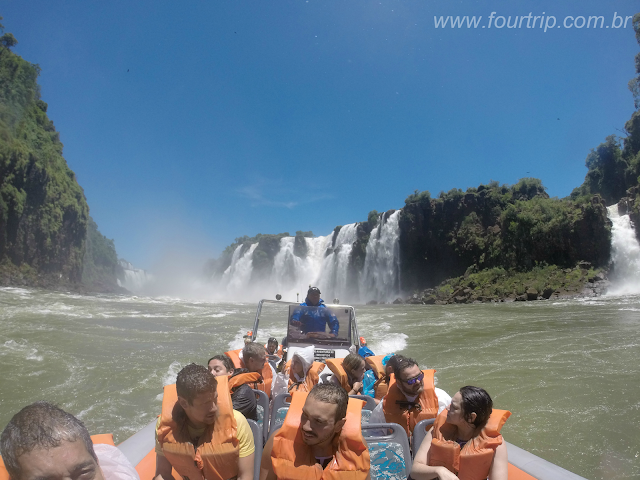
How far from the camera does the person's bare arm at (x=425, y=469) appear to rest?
2068 millimetres

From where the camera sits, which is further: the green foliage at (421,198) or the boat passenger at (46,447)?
the green foliage at (421,198)

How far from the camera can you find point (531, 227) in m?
36.8

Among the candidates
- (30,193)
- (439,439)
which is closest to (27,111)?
(30,193)

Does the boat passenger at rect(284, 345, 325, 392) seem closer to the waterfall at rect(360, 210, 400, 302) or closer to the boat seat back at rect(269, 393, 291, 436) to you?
the boat seat back at rect(269, 393, 291, 436)

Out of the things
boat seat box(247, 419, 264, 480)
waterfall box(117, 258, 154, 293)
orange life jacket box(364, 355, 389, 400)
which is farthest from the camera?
waterfall box(117, 258, 154, 293)

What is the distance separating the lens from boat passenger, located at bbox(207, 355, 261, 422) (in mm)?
2811

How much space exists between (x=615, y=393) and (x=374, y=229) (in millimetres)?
37146

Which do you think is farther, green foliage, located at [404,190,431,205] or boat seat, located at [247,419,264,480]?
green foliage, located at [404,190,431,205]

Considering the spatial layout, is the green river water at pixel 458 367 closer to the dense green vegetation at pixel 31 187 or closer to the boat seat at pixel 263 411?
the boat seat at pixel 263 411

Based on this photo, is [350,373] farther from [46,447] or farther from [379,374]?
[46,447]

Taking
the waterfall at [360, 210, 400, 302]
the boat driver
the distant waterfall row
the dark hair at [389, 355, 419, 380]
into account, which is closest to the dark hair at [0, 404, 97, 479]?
the dark hair at [389, 355, 419, 380]

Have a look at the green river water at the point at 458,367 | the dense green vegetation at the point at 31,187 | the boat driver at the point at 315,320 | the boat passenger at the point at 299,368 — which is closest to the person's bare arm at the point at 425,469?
the boat passenger at the point at 299,368

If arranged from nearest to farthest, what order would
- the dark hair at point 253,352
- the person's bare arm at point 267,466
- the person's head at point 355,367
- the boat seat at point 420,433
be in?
the person's bare arm at point 267,466 < the boat seat at point 420,433 < the dark hair at point 253,352 < the person's head at point 355,367

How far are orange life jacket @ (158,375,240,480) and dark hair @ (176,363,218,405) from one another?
163 millimetres
